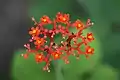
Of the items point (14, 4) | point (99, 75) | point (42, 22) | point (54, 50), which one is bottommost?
point (99, 75)

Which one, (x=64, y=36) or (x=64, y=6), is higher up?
(x=64, y=6)

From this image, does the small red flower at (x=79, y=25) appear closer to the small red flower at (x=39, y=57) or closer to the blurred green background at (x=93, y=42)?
the blurred green background at (x=93, y=42)

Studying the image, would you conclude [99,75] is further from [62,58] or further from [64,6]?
[64,6]

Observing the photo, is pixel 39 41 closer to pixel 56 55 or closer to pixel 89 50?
pixel 56 55

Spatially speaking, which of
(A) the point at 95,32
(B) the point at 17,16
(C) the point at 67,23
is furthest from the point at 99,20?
(B) the point at 17,16

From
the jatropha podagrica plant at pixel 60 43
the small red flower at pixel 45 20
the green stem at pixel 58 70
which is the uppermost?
the small red flower at pixel 45 20

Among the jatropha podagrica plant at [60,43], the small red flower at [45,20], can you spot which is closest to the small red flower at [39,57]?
the jatropha podagrica plant at [60,43]
